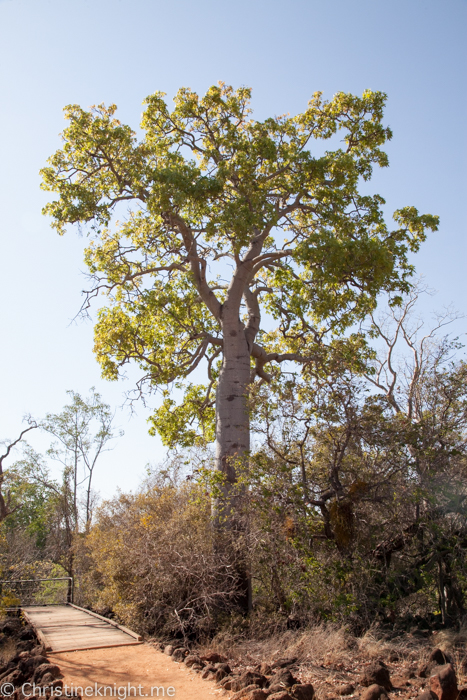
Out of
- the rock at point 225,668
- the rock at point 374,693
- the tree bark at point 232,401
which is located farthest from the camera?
the tree bark at point 232,401

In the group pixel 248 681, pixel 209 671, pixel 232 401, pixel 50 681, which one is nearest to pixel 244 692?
pixel 248 681

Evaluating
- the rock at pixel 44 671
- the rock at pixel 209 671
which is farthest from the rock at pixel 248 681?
the rock at pixel 44 671

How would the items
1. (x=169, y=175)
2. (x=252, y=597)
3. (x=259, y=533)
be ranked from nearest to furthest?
(x=259, y=533) → (x=252, y=597) → (x=169, y=175)

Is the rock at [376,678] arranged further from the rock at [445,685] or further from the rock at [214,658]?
the rock at [214,658]

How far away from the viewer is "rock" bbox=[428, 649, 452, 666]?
188 inches

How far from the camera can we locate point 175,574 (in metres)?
7.08

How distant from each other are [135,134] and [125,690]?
972cm

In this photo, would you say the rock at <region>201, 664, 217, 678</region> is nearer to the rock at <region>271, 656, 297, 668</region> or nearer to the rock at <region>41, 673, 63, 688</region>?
the rock at <region>271, 656, 297, 668</region>

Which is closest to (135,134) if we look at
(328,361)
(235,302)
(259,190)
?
(259,190)

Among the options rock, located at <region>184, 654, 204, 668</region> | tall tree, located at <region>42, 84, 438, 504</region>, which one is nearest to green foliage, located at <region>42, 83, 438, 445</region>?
tall tree, located at <region>42, 84, 438, 504</region>

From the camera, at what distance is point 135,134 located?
10.6 m

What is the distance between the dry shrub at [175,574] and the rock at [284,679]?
211cm

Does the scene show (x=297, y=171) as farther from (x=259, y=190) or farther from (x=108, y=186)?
(x=108, y=186)

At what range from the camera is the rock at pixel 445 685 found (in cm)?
389
